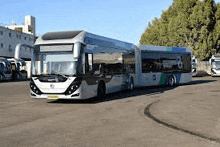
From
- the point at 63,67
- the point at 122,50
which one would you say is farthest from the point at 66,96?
the point at 122,50

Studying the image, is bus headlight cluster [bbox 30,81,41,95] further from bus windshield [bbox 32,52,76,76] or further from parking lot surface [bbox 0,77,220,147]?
parking lot surface [bbox 0,77,220,147]

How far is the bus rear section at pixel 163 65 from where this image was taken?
917 inches

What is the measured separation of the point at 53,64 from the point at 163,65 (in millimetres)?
12465

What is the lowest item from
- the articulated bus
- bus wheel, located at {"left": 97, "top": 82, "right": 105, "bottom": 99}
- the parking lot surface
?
the parking lot surface

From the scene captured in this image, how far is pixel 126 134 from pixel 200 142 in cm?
167

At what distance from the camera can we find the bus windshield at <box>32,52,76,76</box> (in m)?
13.6

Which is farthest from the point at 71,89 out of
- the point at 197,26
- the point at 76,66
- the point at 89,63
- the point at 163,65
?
the point at 197,26

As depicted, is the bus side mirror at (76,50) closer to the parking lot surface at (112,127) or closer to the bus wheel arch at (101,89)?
the parking lot surface at (112,127)

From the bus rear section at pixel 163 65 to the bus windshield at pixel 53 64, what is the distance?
31.5 ft

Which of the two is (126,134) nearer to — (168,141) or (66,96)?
(168,141)

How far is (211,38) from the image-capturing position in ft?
171

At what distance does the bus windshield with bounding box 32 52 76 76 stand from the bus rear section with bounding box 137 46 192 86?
9.61 m

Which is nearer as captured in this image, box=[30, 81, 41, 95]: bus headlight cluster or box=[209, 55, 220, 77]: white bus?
box=[30, 81, 41, 95]: bus headlight cluster

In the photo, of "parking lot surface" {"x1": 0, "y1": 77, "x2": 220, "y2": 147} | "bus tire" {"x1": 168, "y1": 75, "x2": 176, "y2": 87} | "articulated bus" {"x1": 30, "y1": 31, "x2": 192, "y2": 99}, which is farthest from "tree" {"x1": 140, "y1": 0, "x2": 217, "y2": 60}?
"parking lot surface" {"x1": 0, "y1": 77, "x2": 220, "y2": 147}
